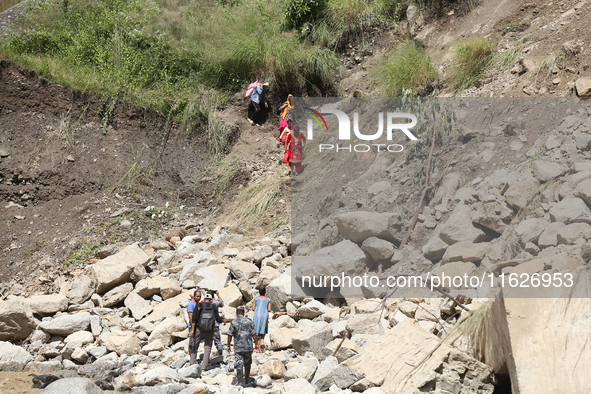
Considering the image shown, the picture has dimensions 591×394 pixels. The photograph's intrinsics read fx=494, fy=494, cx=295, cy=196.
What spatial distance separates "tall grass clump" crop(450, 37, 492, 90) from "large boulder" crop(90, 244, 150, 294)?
6103 millimetres

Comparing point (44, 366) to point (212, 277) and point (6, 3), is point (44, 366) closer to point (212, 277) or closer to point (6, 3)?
point (212, 277)

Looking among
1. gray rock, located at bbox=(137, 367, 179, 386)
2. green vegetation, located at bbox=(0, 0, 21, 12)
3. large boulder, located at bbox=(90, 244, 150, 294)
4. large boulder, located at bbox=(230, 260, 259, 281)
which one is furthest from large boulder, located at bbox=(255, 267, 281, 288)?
green vegetation, located at bbox=(0, 0, 21, 12)

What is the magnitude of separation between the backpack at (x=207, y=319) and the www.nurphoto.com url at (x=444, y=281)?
4.38 ft

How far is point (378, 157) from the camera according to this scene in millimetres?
8203

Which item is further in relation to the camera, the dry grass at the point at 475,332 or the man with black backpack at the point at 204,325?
the man with black backpack at the point at 204,325

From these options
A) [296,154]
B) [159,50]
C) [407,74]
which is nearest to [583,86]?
[407,74]

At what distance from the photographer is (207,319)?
5.24 m

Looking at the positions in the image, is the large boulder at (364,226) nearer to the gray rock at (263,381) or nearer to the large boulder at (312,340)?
the large boulder at (312,340)

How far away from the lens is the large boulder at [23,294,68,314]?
686 cm

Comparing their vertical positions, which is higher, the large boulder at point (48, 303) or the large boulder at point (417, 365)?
the large boulder at point (417, 365)

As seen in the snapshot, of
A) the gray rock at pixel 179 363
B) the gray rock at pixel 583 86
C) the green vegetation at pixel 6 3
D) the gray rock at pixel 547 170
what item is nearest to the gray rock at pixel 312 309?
the gray rock at pixel 179 363

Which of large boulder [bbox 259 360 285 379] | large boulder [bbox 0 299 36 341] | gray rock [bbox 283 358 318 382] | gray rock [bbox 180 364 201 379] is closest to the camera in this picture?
gray rock [bbox 283 358 318 382]

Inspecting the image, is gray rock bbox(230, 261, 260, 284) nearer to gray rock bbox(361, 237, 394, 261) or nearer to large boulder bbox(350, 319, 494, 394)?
gray rock bbox(361, 237, 394, 261)

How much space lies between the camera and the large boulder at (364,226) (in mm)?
6285
